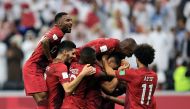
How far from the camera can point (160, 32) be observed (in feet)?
74.0

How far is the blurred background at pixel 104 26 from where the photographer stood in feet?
72.0

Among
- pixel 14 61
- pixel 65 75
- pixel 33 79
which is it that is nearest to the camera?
pixel 65 75

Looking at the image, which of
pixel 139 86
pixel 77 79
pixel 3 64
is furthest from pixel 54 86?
pixel 3 64

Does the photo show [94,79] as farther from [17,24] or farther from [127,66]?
[17,24]

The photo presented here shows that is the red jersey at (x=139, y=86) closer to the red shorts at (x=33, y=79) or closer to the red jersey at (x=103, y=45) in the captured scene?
the red jersey at (x=103, y=45)

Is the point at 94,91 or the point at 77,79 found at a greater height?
the point at 77,79

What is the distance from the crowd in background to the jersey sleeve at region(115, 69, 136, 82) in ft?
26.6

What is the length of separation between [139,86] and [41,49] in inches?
72.9

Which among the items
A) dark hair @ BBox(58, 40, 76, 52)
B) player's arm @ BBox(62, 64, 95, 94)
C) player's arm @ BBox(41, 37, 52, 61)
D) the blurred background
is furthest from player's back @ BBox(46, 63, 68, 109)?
the blurred background

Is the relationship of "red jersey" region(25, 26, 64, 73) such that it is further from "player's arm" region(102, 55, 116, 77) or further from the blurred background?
the blurred background

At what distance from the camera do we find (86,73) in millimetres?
12906

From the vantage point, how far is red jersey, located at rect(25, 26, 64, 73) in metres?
13.7

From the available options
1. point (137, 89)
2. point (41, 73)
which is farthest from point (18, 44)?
point (137, 89)

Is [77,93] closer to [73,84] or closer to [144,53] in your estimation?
[73,84]
